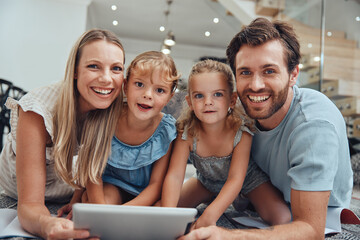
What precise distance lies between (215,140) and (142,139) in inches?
12.2

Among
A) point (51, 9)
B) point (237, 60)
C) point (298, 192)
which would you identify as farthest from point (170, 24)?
point (298, 192)

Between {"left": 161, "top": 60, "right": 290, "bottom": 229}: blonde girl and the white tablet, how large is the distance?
377 mm

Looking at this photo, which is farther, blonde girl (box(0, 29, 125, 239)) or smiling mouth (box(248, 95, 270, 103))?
smiling mouth (box(248, 95, 270, 103))

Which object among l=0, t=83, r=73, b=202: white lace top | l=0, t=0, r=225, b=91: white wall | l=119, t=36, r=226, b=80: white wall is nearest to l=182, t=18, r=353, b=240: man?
l=0, t=83, r=73, b=202: white lace top

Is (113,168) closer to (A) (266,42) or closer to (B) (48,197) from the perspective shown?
(B) (48,197)

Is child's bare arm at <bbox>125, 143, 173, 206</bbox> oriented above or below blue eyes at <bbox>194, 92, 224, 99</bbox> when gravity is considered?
below

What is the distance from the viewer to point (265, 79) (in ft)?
3.87

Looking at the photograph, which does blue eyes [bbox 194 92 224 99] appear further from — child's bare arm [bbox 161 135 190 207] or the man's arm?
the man's arm

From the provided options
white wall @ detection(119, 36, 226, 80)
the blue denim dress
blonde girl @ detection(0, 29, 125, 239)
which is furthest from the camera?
white wall @ detection(119, 36, 226, 80)

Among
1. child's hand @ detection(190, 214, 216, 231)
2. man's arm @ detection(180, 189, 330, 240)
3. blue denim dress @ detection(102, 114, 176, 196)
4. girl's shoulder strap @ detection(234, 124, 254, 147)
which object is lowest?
child's hand @ detection(190, 214, 216, 231)

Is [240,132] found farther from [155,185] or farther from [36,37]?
[36,37]

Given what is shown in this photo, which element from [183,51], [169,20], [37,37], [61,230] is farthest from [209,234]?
[183,51]

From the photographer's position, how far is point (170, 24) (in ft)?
22.6

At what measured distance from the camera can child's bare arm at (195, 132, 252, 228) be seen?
1116 millimetres
